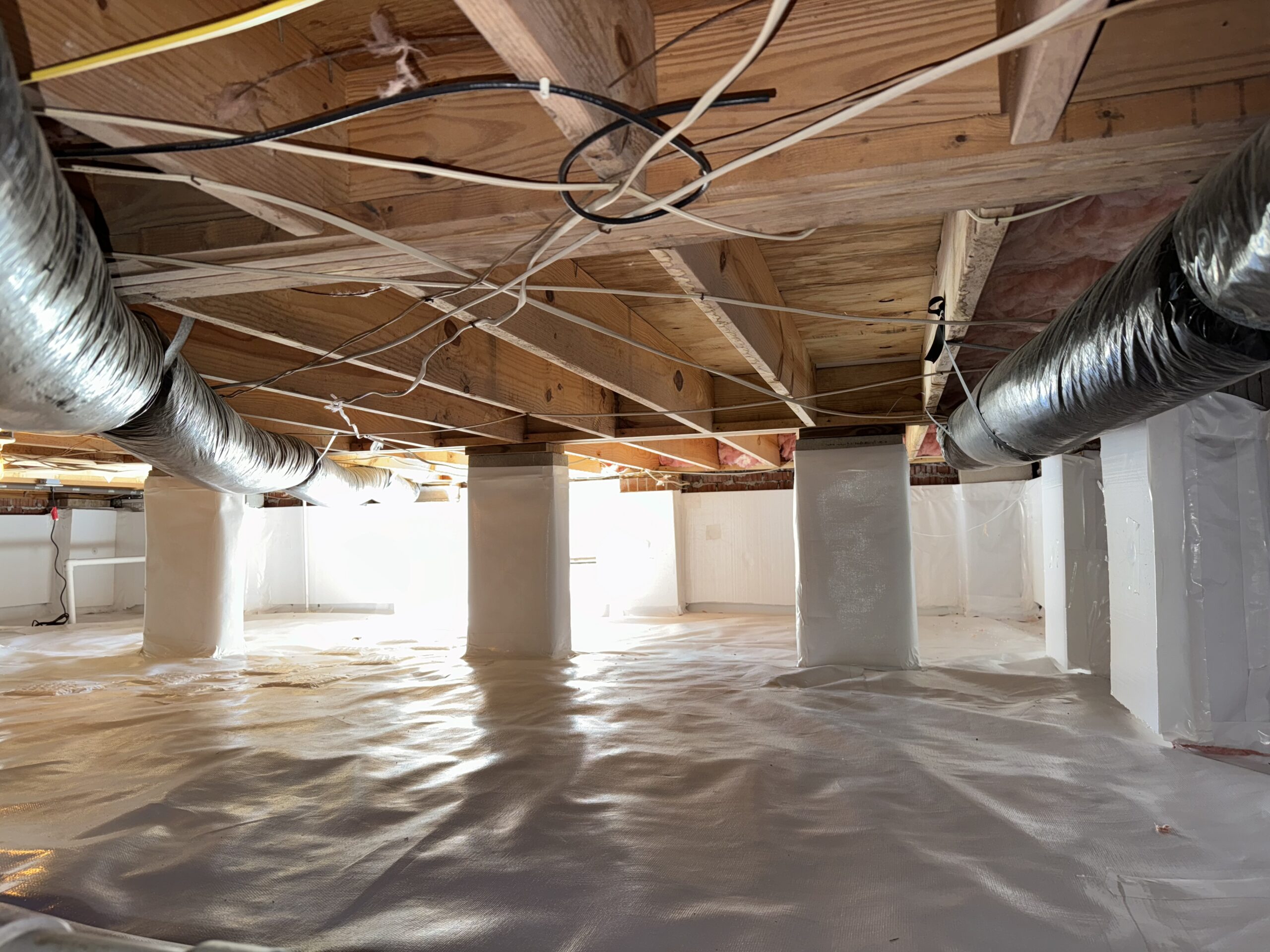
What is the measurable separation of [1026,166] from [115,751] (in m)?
3.10

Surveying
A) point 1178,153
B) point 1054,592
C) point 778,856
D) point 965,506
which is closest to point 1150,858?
point 778,856

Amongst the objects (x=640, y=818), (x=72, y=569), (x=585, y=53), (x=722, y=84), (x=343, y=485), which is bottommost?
(x=640, y=818)

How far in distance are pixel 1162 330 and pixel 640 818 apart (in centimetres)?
154

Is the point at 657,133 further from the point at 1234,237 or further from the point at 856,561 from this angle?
the point at 856,561

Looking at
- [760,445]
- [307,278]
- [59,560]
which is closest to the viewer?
[307,278]

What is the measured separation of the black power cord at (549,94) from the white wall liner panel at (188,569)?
4033 mm

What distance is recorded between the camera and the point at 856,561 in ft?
12.5

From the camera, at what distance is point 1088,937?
1.40 m

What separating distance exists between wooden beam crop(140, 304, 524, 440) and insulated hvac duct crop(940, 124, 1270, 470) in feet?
6.65

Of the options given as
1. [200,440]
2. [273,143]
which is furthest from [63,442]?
[273,143]

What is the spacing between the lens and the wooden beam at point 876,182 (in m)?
0.99

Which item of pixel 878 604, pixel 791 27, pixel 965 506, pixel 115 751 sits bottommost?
pixel 115 751

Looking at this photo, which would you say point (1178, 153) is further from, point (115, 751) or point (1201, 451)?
point (115, 751)

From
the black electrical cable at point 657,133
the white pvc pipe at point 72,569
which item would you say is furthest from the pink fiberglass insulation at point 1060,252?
the white pvc pipe at point 72,569
